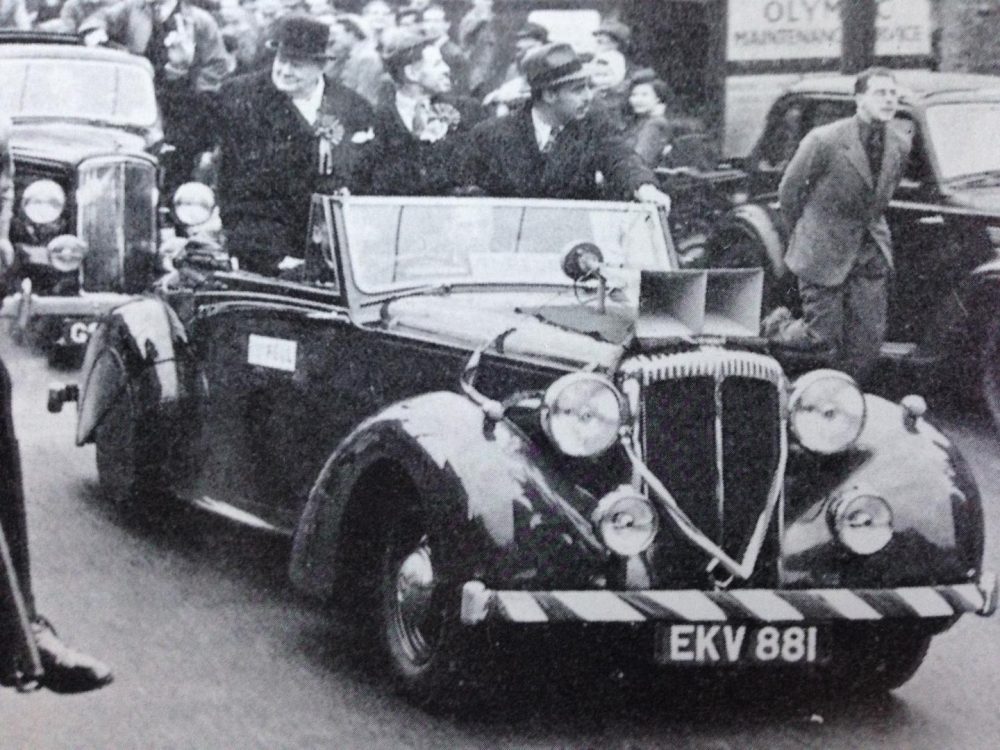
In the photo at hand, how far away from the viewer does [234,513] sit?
477 centimetres

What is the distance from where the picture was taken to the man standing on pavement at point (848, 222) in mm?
5570

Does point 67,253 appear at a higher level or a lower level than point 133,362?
higher

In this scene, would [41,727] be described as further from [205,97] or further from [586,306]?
[205,97]

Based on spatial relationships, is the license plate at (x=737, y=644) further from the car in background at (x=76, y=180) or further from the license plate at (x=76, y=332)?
the license plate at (x=76, y=332)

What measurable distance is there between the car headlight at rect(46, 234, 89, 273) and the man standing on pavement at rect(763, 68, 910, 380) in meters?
2.12

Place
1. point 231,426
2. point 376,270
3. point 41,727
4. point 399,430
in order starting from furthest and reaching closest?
point 231,426 → point 376,270 → point 399,430 → point 41,727

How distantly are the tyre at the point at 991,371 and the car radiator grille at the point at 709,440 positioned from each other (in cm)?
228

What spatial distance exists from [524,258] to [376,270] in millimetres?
361

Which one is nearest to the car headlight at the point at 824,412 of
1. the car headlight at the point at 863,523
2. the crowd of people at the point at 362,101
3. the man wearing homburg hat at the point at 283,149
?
the car headlight at the point at 863,523

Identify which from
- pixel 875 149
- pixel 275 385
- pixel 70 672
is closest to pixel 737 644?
pixel 70 672

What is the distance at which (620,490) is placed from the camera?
3.47m

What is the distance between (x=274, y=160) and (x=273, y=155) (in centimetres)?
2

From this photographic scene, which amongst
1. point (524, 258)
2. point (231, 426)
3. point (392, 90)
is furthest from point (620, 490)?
point (392, 90)

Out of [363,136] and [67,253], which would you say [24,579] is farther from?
[67,253]
